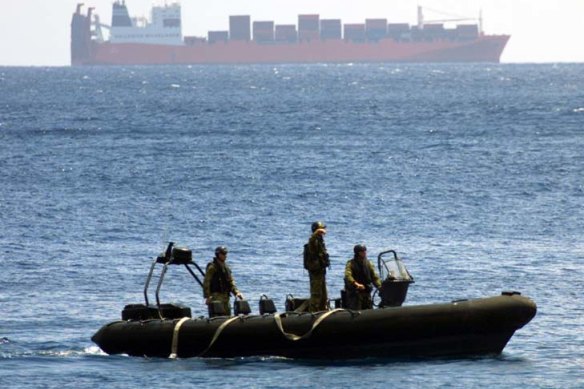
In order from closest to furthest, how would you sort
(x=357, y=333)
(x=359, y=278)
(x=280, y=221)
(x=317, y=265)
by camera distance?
1. (x=357, y=333)
2. (x=359, y=278)
3. (x=317, y=265)
4. (x=280, y=221)

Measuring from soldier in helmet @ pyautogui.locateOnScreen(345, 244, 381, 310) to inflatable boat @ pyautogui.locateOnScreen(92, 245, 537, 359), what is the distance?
36 cm

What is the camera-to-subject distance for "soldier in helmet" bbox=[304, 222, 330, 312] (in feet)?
74.1

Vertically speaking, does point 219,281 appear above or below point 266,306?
above

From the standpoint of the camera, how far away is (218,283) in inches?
909

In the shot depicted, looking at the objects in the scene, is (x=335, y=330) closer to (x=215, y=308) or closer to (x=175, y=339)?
(x=215, y=308)

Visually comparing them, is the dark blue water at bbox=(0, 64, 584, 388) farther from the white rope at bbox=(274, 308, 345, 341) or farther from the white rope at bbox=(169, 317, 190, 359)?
the white rope at bbox=(274, 308, 345, 341)

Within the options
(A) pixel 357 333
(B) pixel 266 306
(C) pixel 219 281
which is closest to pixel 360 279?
(A) pixel 357 333

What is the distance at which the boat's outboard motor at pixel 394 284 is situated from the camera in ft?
74.7

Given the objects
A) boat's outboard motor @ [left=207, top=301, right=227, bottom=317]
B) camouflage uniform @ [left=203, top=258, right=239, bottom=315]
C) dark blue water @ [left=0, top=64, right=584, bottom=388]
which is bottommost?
dark blue water @ [left=0, top=64, right=584, bottom=388]

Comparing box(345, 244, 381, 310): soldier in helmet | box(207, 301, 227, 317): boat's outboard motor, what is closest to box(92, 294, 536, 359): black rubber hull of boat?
box(207, 301, 227, 317): boat's outboard motor

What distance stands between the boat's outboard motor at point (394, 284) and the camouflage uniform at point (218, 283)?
86.5 inches

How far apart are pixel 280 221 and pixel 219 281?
18322 mm

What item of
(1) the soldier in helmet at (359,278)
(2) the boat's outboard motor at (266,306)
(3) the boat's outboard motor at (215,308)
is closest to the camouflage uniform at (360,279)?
(1) the soldier in helmet at (359,278)

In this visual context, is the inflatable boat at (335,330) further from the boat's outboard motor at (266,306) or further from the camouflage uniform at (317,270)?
the camouflage uniform at (317,270)
